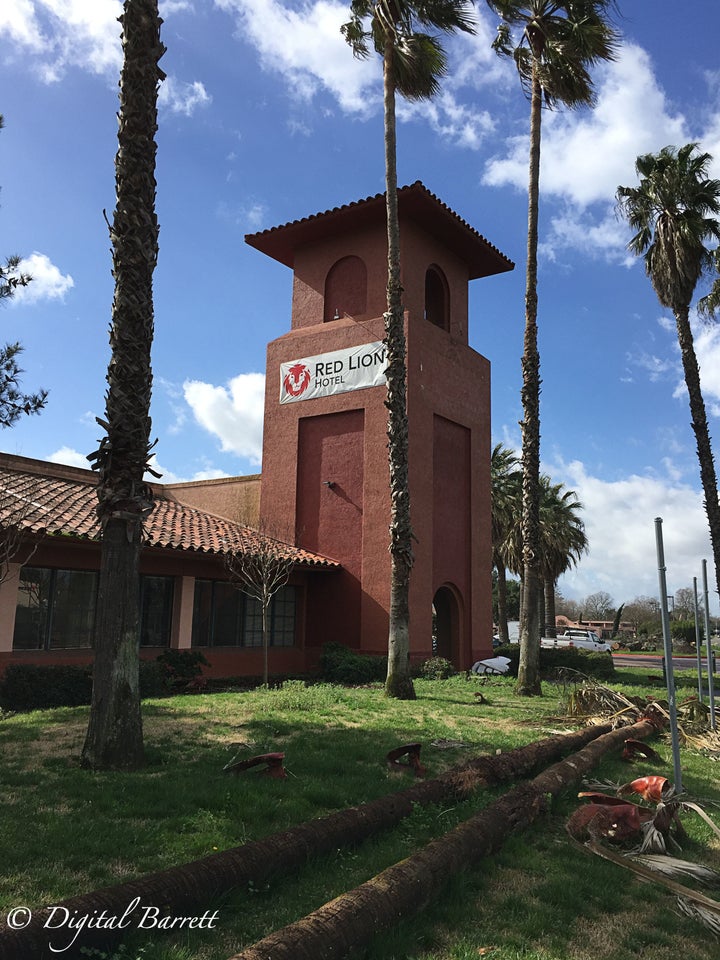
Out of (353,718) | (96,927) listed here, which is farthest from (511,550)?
(96,927)

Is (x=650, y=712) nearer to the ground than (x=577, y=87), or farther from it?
nearer to the ground

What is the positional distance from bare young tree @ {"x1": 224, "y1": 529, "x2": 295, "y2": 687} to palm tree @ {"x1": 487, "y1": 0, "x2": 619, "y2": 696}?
597 centimetres

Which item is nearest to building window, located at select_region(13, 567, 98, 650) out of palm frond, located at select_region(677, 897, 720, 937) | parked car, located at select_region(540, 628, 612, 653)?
palm frond, located at select_region(677, 897, 720, 937)

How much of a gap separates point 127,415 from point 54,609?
8.69 meters

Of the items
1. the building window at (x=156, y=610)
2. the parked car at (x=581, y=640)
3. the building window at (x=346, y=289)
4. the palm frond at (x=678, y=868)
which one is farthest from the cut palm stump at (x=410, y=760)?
the parked car at (x=581, y=640)

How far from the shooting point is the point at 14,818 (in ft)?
18.8

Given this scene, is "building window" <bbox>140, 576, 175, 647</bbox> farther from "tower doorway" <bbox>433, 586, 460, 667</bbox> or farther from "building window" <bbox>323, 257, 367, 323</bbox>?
"building window" <bbox>323, 257, 367, 323</bbox>

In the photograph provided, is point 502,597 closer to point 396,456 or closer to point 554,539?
point 554,539

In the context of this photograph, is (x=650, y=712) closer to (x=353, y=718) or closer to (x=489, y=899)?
(x=353, y=718)

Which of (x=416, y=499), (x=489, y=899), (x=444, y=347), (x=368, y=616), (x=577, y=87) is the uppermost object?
(x=577, y=87)

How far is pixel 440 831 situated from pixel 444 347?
1775 cm

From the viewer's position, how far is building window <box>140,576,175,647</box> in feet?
56.1

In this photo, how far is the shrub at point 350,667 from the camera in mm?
17812

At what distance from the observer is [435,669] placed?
64.0ft
